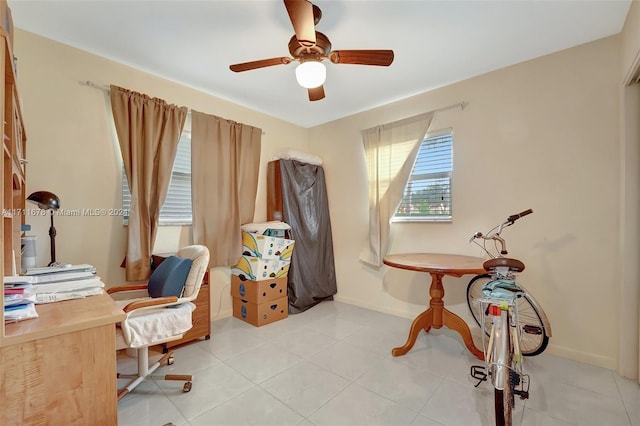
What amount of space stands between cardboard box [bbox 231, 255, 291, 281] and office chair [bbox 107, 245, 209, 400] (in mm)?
939

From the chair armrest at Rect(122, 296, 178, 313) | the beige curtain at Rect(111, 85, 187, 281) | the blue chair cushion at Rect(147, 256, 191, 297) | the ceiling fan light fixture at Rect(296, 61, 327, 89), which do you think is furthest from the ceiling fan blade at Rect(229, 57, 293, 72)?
the chair armrest at Rect(122, 296, 178, 313)

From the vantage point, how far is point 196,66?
2539mm

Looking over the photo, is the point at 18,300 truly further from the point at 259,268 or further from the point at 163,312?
the point at 259,268

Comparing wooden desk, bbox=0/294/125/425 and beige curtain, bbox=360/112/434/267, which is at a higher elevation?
beige curtain, bbox=360/112/434/267

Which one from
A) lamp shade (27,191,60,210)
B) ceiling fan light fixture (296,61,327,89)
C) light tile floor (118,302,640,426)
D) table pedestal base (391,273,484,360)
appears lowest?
light tile floor (118,302,640,426)

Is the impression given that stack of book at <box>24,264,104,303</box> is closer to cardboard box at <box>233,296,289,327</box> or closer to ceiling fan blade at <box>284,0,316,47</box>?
cardboard box at <box>233,296,289,327</box>

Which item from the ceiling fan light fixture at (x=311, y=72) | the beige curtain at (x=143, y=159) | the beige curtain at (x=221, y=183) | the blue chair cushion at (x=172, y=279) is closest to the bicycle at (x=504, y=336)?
the ceiling fan light fixture at (x=311, y=72)

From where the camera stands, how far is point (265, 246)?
9.80 feet

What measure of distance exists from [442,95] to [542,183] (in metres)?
1.29

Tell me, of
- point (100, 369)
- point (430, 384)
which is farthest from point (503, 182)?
point (100, 369)

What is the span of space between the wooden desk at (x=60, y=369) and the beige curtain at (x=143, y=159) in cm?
139

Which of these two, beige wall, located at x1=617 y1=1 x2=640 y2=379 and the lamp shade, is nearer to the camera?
the lamp shade

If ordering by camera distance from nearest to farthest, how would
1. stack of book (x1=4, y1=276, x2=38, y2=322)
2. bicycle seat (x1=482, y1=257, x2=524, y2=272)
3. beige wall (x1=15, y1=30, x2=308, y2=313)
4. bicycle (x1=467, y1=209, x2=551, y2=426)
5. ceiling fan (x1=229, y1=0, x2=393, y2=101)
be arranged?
stack of book (x1=4, y1=276, x2=38, y2=322) → bicycle (x1=467, y1=209, x2=551, y2=426) → bicycle seat (x1=482, y1=257, x2=524, y2=272) → ceiling fan (x1=229, y1=0, x2=393, y2=101) → beige wall (x1=15, y1=30, x2=308, y2=313)

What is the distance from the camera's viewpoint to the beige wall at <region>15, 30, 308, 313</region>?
6.82 ft
